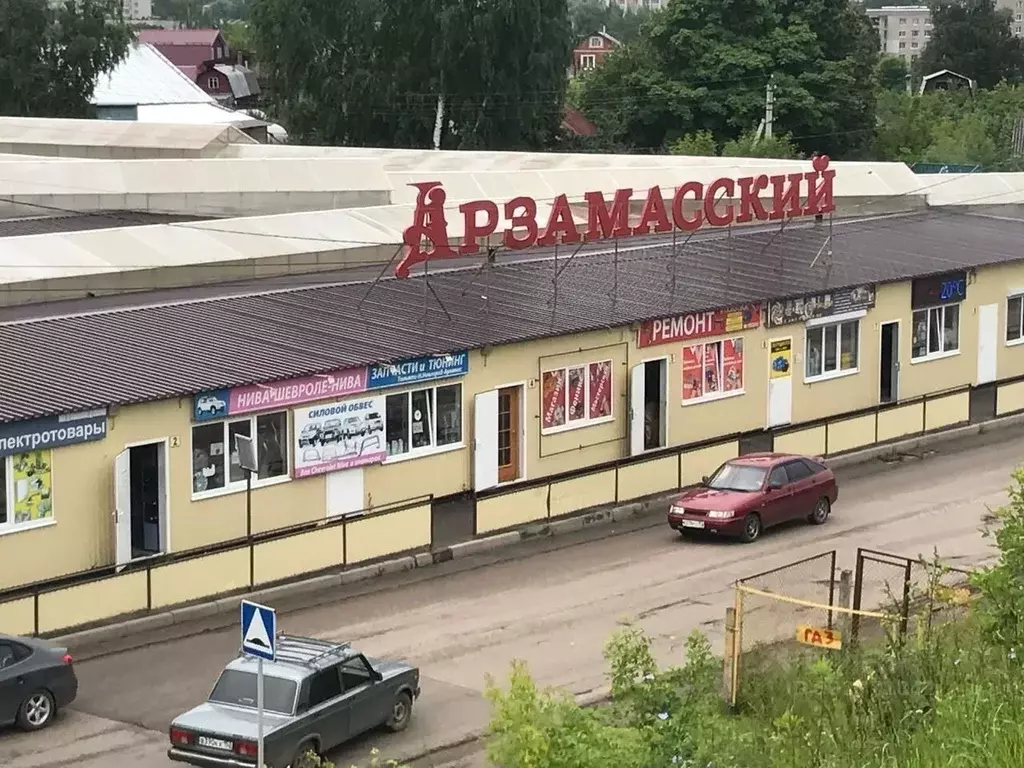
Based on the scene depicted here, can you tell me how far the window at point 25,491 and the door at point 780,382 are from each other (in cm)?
1743

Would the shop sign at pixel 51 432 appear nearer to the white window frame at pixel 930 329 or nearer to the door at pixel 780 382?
the door at pixel 780 382

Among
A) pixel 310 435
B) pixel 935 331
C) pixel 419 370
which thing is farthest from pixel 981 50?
pixel 310 435

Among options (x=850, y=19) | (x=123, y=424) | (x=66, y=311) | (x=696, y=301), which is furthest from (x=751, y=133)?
(x=123, y=424)

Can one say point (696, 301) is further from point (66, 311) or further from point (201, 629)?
point (201, 629)

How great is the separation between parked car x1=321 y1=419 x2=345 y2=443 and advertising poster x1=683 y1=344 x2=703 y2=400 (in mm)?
9104

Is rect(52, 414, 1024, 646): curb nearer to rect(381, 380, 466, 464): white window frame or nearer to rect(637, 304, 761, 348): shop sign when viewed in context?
rect(381, 380, 466, 464): white window frame

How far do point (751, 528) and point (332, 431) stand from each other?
7197 millimetres

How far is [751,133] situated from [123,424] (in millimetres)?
58878

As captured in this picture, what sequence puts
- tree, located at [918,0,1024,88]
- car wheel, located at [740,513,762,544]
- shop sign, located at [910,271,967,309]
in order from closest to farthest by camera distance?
car wheel, located at [740,513,762,544] < shop sign, located at [910,271,967,309] < tree, located at [918,0,1024,88]

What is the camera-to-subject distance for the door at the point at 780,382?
1463 inches

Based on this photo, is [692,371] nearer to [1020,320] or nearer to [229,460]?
[229,460]

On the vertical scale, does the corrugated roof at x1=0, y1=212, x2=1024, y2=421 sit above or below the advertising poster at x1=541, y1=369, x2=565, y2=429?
above

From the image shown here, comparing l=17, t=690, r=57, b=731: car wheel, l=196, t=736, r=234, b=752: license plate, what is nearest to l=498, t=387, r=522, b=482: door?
l=17, t=690, r=57, b=731: car wheel

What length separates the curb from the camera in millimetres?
23891
